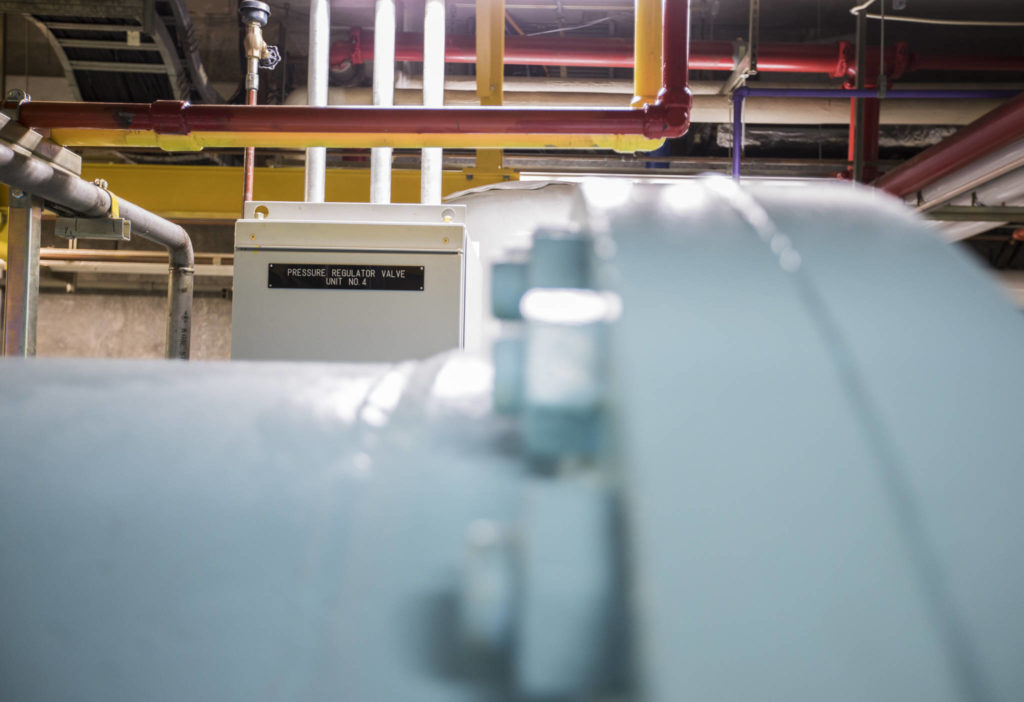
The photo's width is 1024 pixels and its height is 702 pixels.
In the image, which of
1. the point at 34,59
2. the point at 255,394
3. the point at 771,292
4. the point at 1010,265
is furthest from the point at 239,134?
the point at 1010,265

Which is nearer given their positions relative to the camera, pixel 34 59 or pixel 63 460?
pixel 63 460

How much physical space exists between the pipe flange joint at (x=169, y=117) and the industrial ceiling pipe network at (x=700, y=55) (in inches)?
73.5

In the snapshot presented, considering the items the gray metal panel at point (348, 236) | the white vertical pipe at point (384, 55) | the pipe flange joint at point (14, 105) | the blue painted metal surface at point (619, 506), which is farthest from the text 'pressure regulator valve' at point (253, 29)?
the blue painted metal surface at point (619, 506)

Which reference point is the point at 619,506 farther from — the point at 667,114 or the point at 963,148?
the point at 963,148

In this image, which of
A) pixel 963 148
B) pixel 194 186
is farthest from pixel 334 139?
pixel 194 186

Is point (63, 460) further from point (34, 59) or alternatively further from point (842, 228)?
point (34, 59)

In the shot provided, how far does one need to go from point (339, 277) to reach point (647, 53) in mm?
960

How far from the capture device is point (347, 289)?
4.60 ft

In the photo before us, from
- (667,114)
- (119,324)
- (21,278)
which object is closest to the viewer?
(21,278)

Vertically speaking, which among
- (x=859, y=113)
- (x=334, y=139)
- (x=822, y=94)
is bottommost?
(x=334, y=139)

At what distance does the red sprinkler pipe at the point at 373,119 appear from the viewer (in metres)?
1.52

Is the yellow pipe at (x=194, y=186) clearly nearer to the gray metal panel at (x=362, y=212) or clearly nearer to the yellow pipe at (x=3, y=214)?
the yellow pipe at (x=3, y=214)

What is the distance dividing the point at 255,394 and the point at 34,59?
16.2 feet

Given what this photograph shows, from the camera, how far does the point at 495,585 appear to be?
192 mm
